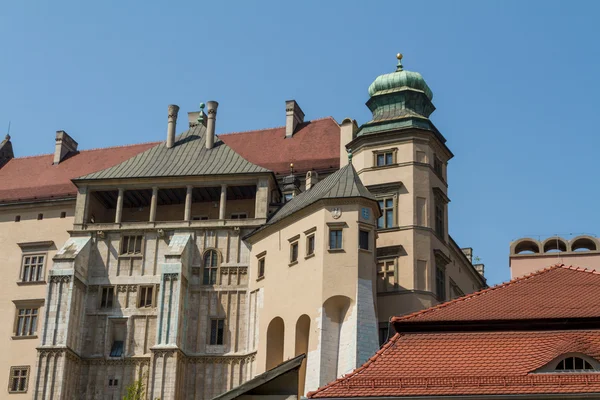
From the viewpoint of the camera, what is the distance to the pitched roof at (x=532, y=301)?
25.9 metres

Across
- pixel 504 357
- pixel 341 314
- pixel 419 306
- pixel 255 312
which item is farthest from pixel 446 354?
pixel 255 312

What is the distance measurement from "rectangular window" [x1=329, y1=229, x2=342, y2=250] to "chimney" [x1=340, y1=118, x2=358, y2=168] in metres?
10.4

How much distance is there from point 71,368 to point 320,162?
17037mm

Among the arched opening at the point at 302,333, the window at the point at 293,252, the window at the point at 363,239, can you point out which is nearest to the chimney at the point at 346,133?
the window at the point at 293,252

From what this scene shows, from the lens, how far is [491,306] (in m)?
26.8

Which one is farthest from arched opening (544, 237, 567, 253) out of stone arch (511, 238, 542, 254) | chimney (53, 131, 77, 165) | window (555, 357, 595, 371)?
chimney (53, 131, 77, 165)

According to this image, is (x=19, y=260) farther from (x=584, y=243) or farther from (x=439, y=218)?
(x=584, y=243)

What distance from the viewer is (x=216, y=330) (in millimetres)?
54188

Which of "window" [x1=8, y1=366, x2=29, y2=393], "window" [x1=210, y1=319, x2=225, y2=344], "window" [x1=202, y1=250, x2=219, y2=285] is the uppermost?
"window" [x1=202, y1=250, x2=219, y2=285]

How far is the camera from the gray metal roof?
5716 cm

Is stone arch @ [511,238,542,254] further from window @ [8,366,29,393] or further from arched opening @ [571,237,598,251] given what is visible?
window @ [8,366,29,393]

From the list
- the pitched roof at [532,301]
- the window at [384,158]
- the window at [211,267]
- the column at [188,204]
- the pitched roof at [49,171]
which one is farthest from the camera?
the pitched roof at [49,171]

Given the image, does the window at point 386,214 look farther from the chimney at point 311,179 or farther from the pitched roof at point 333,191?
the chimney at point 311,179

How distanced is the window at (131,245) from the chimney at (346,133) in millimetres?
11258
